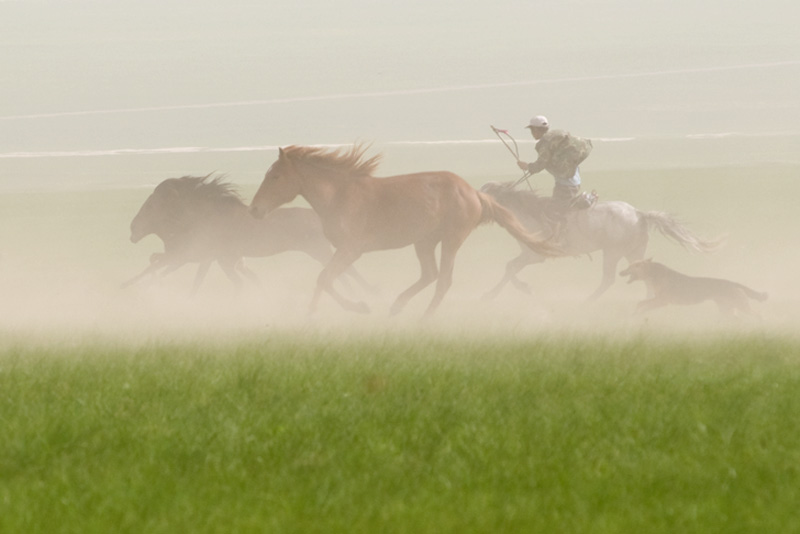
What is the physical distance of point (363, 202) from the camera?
16359mm

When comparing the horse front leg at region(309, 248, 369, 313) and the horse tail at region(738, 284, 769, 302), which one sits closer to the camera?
the horse front leg at region(309, 248, 369, 313)

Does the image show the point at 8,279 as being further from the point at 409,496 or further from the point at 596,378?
the point at 409,496

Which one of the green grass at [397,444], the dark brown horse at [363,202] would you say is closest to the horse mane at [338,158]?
the dark brown horse at [363,202]

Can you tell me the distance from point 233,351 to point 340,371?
221 cm

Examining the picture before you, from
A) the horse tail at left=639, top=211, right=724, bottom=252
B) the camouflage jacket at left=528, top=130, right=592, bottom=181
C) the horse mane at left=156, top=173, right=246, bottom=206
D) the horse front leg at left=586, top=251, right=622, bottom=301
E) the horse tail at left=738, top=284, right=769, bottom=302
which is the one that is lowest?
the horse tail at left=738, top=284, right=769, bottom=302

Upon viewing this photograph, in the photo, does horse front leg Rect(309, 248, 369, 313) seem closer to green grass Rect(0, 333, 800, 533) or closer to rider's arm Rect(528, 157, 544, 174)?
rider's arm Rect(528, 157, 544, 174)

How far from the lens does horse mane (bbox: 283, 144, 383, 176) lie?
53.7 ft

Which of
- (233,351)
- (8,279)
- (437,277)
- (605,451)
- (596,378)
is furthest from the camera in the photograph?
(8,279)

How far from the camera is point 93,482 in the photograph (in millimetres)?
6934

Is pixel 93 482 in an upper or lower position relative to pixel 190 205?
lower

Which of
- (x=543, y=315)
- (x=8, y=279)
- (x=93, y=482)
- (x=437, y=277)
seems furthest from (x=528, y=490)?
(x=8, y=279)

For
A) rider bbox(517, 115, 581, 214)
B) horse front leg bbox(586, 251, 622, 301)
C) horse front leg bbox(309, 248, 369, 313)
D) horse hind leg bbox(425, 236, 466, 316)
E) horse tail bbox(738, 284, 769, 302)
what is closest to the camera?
horse front leg bbox(309, 248, 369, 313)

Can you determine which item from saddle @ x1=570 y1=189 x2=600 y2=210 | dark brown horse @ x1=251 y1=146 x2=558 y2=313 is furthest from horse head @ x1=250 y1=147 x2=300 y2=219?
saddle @ x1=570 y1=189 x2=600 y2=210

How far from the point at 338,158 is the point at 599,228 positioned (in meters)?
5.63
